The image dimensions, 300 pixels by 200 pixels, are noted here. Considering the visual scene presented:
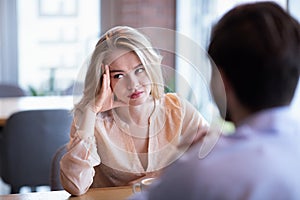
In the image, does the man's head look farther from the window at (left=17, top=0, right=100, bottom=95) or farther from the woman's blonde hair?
the window at (left=17, top=0, right=100, bottom=95)

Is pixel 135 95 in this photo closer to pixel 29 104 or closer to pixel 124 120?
pixel 124 120

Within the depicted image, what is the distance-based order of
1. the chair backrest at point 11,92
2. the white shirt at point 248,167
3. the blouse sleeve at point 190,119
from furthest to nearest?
the chair backrest at point 11,92, the blouse sleeve at point 190,119, the white shirt at point 248,167

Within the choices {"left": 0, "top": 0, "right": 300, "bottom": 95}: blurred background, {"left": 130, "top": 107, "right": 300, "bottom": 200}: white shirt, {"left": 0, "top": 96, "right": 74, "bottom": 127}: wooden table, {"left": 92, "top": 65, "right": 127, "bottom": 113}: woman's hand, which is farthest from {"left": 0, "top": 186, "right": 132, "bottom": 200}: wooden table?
{"left": 0, "top": 0, "right": 300, "bottom": 95}: blurred background

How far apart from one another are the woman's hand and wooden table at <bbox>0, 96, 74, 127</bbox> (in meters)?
1.63

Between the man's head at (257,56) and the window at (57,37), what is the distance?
464cm

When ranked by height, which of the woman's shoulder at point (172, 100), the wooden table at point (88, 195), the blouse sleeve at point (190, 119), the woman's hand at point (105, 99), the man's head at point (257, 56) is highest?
the man's head at point (257, 56)

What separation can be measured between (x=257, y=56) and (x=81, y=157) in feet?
2.84

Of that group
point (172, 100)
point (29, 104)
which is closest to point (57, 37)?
point (29, 104)

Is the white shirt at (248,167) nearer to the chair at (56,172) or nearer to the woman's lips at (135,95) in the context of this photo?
the woman's lips at (135,95)

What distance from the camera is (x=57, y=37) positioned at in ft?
18.1

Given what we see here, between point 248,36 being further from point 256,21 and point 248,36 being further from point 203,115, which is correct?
point 203,115

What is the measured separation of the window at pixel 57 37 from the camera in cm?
553

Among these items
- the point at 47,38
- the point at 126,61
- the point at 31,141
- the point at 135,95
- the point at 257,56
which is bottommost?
the point at 31,141

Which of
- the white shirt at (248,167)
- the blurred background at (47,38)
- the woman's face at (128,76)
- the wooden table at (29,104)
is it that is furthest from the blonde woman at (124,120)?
the blurred background at (47,38)
